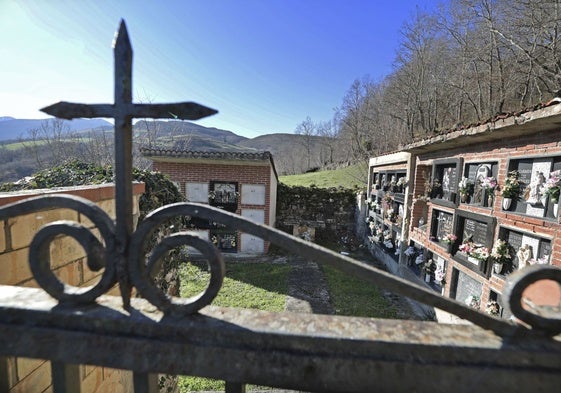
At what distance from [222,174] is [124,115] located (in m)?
9.93

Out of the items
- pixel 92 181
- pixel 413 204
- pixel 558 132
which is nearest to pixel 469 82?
pixel 413 204

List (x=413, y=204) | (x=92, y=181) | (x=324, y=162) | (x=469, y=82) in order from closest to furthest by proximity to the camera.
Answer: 1. (x=92, y=181)
2. (x=413, y=204)
3. (x=469, y=82)
4. (x=324, y=162)

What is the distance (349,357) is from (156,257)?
1.58 feet

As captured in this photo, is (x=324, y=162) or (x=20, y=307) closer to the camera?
(x=20, y=307)

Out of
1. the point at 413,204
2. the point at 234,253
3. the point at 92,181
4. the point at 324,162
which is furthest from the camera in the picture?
the point at 324,162

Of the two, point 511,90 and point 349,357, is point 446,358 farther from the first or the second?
point 511,90

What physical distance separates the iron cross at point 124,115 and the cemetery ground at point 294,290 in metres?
5.86

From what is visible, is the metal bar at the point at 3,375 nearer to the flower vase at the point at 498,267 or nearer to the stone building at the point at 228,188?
the flower vase at the point at 498,267

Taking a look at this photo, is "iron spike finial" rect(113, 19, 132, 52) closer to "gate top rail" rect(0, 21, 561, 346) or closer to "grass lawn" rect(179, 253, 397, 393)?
"gate top rail" rect(0, 21, 561, 346)

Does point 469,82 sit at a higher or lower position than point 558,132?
higher

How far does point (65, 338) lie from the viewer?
621 mm

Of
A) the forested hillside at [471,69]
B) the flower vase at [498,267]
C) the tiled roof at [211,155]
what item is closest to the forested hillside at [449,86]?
the forested hillside at [471,69]

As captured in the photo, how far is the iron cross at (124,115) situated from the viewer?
2.02ft

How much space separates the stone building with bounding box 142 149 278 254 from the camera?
10227 mm
